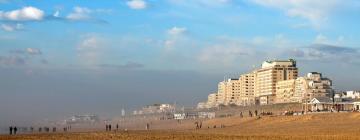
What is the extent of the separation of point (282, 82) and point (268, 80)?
11380 mm

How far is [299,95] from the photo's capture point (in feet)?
501

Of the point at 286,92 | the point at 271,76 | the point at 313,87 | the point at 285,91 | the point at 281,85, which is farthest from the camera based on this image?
the point at 271,76

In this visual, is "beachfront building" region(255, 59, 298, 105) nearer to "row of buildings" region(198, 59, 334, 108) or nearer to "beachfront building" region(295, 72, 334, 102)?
"row of buildings" region(198, 59, 334, 108)

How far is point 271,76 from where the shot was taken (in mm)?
179000

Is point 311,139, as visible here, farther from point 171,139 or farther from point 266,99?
point 266,99

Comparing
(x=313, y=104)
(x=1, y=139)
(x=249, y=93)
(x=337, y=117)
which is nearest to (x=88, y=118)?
(x=249, y=93)

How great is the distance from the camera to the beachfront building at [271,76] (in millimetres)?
177750

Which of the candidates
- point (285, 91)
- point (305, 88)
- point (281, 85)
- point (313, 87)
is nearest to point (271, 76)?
point (281, 85)

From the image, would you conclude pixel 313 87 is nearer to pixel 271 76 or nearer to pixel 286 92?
pixel 286 92

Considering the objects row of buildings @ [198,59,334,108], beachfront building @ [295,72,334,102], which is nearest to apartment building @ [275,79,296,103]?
row of buildings @ [198,59,334,108]

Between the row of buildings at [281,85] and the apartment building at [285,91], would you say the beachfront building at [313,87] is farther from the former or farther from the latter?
the apartment building at [285,91]

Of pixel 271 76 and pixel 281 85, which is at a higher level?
pixel 271 76

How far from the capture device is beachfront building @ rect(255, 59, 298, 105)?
17775 centimetres

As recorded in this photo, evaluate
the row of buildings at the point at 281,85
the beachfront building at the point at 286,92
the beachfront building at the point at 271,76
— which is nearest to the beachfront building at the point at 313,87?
the row of buildings at the point at 281,85
